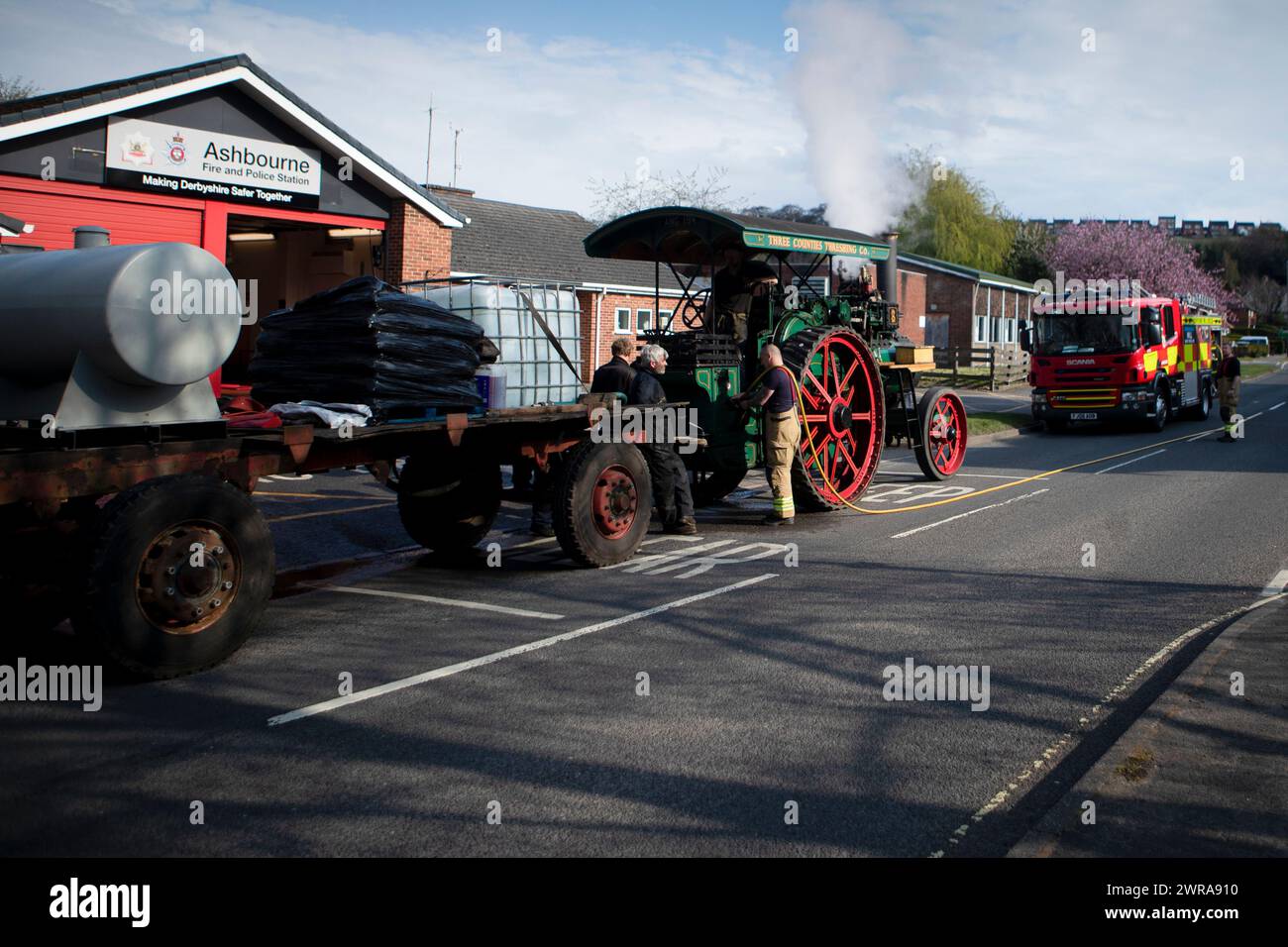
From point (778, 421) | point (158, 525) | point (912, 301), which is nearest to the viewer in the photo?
point (158, 525)

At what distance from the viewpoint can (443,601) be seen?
810 centimetres

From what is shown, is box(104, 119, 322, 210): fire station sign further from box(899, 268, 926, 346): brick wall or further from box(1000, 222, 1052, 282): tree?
box(1000, 222, 1052, 282): tree

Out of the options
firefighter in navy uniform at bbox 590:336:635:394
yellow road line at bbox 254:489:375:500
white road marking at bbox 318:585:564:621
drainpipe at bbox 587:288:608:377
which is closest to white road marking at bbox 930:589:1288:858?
white road marking at bbox 318:585:564:621

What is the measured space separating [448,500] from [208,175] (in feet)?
29.5

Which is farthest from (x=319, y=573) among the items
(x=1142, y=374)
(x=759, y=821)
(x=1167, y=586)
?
(x=1142, y=374)

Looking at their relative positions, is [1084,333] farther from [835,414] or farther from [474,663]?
[474,663]

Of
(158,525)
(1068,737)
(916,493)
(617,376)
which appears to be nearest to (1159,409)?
(916,493)

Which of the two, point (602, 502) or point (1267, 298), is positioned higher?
point (1267, 298)

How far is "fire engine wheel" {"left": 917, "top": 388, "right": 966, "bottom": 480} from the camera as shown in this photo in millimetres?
15234

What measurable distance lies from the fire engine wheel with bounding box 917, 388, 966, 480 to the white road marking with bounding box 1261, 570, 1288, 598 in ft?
20.5

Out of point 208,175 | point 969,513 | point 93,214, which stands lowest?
point 969,513

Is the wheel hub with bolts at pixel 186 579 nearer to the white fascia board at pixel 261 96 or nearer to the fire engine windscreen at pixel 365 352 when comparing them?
the fire engine windscreen at pixel 365 352

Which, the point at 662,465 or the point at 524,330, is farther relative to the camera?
the point at 662,465

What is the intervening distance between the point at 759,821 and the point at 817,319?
9.53 metres
